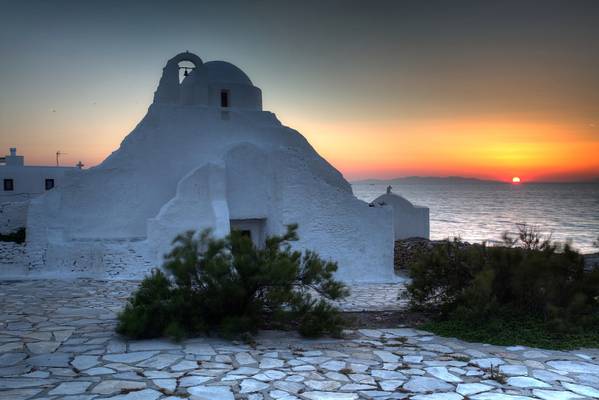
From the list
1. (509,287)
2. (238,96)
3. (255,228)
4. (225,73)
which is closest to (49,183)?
(225,73)

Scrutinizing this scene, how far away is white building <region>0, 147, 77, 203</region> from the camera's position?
2503 cm

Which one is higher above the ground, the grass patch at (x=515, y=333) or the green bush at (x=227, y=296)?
the green bush at (x=227, y=296)

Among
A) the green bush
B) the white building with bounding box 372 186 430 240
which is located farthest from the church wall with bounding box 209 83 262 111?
the green bush

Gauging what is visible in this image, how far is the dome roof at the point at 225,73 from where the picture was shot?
15.7 meters

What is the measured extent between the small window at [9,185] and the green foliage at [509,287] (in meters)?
23.6

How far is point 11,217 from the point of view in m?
13.9

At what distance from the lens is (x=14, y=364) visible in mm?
5555

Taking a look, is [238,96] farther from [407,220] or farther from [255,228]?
[407,220]

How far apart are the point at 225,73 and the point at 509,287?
11364mm

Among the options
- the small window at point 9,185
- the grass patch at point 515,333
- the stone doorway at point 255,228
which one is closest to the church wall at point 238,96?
the stone doorway at point 255,228

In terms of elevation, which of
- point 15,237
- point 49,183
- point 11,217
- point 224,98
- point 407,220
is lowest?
point 407,220

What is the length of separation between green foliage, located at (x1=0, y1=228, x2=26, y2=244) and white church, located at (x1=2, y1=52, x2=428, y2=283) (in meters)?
1.09

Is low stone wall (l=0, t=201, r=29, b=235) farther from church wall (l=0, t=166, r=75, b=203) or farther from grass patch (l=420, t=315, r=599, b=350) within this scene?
grass patch (l=420, t=315, r=599, b=350)

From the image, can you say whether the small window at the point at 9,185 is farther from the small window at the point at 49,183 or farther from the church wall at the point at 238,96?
the church wall at the point at 238,96
